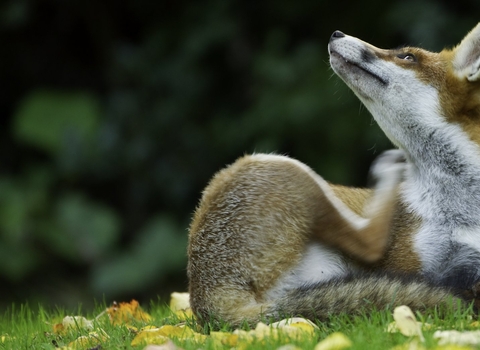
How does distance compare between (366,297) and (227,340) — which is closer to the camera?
(227,340)

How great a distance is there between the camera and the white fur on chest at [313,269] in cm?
405

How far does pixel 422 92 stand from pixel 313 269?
4.48 feet

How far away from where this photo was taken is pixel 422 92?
4.54m

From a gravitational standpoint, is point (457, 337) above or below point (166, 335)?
above

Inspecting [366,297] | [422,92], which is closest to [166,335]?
[366,297]

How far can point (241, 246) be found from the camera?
4.09m

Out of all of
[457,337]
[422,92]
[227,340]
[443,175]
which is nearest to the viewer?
[457,337]

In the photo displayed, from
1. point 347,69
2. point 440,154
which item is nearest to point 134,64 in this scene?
point 347,69

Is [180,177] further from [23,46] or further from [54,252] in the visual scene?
[23,46]

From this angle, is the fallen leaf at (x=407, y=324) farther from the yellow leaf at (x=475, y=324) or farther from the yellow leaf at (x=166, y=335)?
the yellow leaf at (x=166, y=335)

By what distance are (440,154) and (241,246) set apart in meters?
1.38

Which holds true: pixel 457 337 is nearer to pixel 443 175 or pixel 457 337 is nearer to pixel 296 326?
pixel 296 326

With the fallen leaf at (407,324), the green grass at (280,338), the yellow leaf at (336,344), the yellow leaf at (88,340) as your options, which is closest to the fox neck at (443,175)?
the green grass at (280,338)

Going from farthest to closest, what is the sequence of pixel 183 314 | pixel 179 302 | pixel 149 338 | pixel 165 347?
1. pixel 179 302
2. pixel 183 314
3. pixel 149 338
4. pixel 165 347
